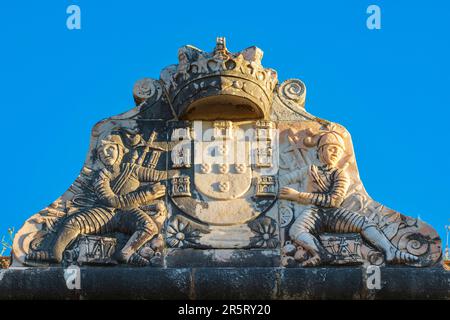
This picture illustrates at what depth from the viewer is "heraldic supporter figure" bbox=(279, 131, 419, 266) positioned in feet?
43.5

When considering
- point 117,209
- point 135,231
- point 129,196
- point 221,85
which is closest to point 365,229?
point 221,85

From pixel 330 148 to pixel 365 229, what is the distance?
1.29 metres

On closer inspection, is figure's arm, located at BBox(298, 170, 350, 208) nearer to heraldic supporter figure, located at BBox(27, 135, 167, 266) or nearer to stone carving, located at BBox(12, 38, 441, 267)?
stone carving, located at BBox(12, 38, 441, 267)

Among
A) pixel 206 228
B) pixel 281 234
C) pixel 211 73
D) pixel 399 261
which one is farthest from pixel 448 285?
pixel 211 73

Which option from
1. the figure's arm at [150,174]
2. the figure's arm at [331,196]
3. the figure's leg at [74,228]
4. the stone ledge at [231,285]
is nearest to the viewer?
the stone ledge at [231,285]

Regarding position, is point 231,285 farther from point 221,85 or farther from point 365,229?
point 221,85

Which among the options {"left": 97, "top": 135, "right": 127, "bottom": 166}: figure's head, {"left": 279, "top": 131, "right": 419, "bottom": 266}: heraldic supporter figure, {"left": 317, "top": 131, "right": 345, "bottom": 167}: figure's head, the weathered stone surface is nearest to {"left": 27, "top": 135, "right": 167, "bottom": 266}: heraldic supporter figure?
{"left": 97, "top": 135, "right": 127, "bottom": 166}: figure's head

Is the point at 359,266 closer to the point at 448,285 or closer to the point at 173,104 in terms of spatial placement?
the point at 448,285

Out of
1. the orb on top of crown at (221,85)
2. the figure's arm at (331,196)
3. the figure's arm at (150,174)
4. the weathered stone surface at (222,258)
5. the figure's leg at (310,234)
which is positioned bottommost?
the weathered stone surface at (222,258)


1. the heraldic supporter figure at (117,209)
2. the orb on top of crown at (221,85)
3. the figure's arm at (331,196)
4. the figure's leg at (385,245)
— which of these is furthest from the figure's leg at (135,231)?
the figure's leg at (385,245)

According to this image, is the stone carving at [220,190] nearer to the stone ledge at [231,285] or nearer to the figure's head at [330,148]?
the figure's head at [330,148]

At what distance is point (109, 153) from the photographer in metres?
14.4

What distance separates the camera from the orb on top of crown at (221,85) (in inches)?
558

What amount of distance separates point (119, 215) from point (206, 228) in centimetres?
108
